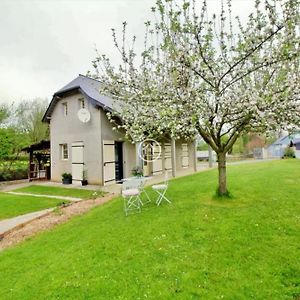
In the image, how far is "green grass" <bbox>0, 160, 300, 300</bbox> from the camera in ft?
11.3

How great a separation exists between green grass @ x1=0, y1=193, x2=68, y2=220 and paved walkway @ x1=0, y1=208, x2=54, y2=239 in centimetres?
44

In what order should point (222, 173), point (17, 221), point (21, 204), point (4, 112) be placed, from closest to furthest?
point (222, 173) → point (17, 221) → point (21, 204) → point (4, 112)

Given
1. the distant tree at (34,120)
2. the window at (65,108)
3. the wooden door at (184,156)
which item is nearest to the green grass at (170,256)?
the window at (65,108)

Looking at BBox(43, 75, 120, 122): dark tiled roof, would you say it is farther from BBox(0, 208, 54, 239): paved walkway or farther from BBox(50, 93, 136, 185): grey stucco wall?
BBox(0, 208, 54, 239): paved walkway

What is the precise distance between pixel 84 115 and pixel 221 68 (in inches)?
363

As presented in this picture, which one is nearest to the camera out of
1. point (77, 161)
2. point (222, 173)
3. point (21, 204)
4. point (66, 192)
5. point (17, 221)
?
point (222, 173)

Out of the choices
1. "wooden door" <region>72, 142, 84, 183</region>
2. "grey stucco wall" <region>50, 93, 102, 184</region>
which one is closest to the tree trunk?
"grey stucco wall" <region>50, 93, 102, 184</region>

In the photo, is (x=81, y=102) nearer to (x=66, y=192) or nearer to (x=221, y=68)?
(x=66, y=192)

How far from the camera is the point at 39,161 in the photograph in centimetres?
1916

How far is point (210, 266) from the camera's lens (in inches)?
152

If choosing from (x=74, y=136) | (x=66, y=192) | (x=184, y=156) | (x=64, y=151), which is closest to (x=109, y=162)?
(x=66, y=192)

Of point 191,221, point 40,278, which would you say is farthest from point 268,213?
point 40,278

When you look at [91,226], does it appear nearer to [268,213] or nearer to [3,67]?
[268,213]

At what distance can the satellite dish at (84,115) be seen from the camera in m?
13.8
